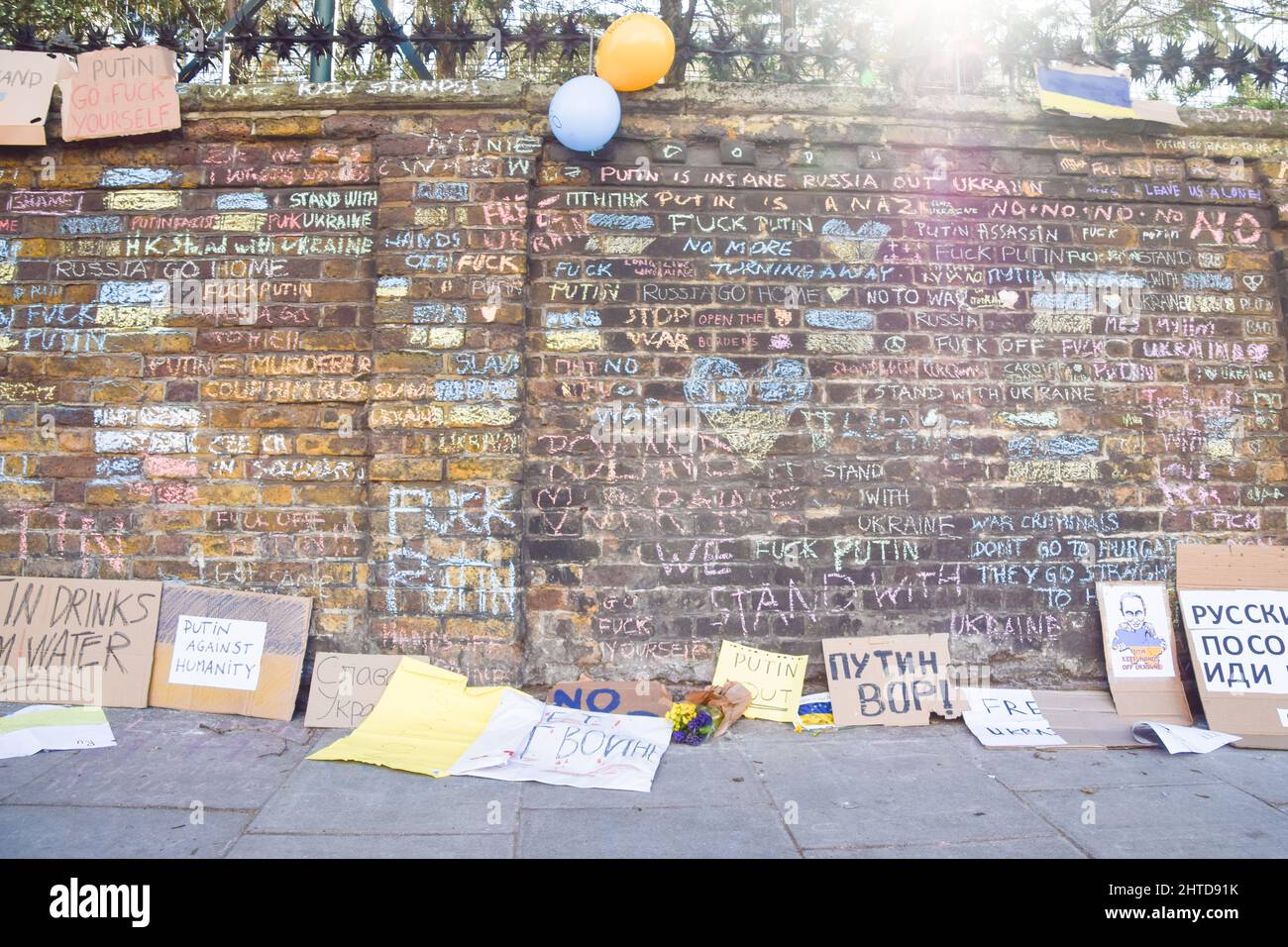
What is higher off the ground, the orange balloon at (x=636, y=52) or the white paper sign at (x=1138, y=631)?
the orange balloon at (x=636, y=52)

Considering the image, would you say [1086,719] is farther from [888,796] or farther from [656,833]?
[656,833]

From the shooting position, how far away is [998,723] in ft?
11.8

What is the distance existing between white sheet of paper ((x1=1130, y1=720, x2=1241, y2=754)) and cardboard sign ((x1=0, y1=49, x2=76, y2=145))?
5.92 m

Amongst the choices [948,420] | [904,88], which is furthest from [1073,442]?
[904,88]

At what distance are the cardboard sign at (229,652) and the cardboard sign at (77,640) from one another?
79 millimetres

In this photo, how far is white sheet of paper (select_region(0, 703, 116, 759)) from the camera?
127 inches

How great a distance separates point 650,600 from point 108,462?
8.99ft

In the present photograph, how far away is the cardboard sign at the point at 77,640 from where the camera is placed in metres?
3.72

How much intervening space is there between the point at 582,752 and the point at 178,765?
1.57 meters

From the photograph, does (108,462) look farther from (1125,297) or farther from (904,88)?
(1125,297)

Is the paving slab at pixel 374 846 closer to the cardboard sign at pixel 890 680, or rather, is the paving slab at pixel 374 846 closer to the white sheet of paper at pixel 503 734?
the white sheet of paper at pixel 503 734

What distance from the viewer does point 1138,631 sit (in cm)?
387

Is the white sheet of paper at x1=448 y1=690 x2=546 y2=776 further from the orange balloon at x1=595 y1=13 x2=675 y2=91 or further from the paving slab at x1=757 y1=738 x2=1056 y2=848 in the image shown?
the orange balloon at x1=595 y1=13 x2=675 y2=91

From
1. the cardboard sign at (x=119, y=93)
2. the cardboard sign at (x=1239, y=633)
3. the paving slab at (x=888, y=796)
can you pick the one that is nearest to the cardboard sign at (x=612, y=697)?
the paving slab at (x=888, y=796)
